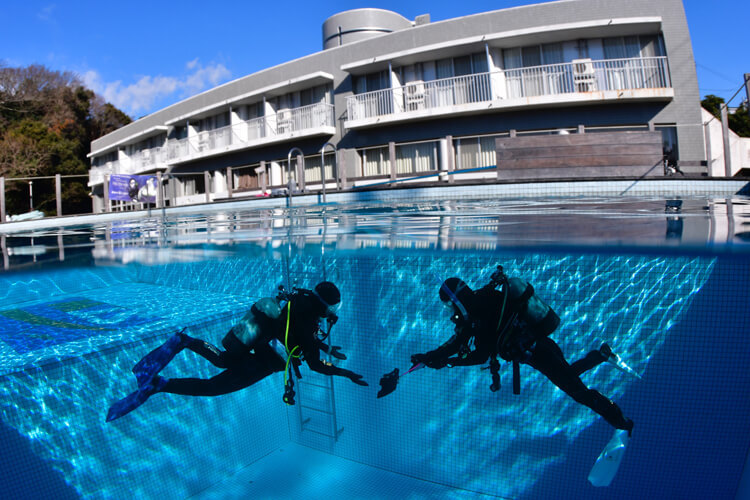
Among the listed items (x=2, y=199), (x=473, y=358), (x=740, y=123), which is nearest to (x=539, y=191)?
(x=473, y=358)

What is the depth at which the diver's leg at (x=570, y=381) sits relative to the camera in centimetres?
356

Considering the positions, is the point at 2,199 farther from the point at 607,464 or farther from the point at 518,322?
the point at 607,464

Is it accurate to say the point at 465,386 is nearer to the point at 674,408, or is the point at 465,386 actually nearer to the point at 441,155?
the point at 674,408

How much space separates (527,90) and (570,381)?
507 inches

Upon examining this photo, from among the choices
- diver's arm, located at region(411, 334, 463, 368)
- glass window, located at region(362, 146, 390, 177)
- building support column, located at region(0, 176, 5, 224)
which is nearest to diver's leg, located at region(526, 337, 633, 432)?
diver's arm, located at region(411, 334, 463, 368)

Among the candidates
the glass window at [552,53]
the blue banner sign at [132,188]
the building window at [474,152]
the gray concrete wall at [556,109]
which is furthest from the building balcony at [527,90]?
the blue banner sign at [132,188]

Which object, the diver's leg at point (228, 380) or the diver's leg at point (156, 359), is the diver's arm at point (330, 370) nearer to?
the diver's leg at point (228, 380)

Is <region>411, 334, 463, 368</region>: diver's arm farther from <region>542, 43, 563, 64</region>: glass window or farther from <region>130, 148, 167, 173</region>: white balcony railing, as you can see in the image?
<region>130, 148, 167, 173</region>: white balcony railing

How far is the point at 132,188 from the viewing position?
15656 millimetres

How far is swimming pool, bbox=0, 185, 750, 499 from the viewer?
4.06 metres

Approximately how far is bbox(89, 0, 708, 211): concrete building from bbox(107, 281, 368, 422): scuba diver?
888 cm

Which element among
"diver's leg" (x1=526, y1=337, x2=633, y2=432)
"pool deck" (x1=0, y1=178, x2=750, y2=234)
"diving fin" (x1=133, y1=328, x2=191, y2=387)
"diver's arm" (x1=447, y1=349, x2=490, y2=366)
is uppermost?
"pool deck" (x1=0, y1=178, x2=750, y2=234)

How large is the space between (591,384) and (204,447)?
4.32 metres

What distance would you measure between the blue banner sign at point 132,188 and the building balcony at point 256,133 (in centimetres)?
410
